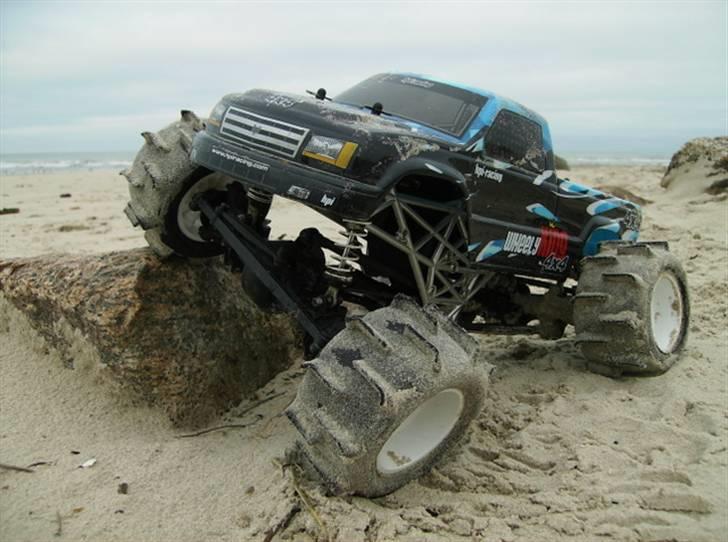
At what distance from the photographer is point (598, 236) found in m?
5.45

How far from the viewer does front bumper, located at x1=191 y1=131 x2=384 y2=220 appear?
3.47 m

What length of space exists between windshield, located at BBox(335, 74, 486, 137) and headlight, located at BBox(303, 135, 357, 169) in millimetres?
1026

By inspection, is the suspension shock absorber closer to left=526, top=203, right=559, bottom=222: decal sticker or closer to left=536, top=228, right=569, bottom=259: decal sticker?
left=526, top=203, right=559, bottom=222: decal sticker

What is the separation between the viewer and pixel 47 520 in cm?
325

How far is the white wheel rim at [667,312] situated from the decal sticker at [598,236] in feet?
1.69

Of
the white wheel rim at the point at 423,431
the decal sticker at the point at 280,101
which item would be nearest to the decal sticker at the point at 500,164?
the decal sticker at the point at 280,101

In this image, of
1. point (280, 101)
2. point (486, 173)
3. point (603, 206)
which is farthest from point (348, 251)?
point (603, 206)

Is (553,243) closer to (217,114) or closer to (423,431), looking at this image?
(423,431)

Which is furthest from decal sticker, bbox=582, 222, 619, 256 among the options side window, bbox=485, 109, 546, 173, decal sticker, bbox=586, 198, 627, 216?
side window, bbox=485, 109, 546, 173

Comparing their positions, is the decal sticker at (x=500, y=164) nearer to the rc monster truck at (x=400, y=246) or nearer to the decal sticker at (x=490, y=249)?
the rc monster truck at (x=400, y=246)

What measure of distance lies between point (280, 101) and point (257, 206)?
757 mm

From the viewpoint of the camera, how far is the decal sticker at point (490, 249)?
4445mm

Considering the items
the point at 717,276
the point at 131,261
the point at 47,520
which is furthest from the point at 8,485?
the point at 717,276

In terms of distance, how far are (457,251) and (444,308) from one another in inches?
16.8
